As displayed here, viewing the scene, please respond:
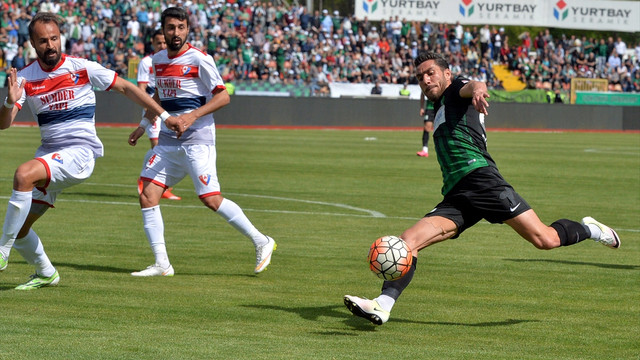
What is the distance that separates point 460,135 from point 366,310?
5.03 ft

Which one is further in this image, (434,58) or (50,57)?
(50,57)

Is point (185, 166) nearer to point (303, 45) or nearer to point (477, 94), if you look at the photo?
point (477, 94)

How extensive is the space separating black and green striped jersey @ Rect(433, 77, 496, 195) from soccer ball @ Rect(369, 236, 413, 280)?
2.47 feet

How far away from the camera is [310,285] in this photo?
30.4ft

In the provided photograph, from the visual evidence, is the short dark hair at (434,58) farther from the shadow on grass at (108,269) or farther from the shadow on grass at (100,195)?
the shadow on grass at (100,195)

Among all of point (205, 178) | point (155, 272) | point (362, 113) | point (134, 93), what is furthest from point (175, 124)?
point (362, 113)

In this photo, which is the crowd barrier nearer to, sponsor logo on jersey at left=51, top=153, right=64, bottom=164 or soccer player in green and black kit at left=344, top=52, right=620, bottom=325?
sponsor logo on jersey at left=51, top=153, right=64, bottom=164

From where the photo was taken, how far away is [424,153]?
1141 inches

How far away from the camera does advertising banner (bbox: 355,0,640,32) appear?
5634 centimetres

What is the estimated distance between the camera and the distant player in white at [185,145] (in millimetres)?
9781

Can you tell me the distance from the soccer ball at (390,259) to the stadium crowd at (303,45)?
33123mm

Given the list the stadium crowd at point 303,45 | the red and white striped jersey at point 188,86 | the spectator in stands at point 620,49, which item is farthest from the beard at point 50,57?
the spectator in stands at point 620,49

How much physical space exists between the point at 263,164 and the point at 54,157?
642 inches

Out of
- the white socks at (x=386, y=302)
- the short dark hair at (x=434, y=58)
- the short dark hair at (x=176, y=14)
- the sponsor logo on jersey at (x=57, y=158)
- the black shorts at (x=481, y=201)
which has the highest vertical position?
the short dark hair at (x=176, y=14)
